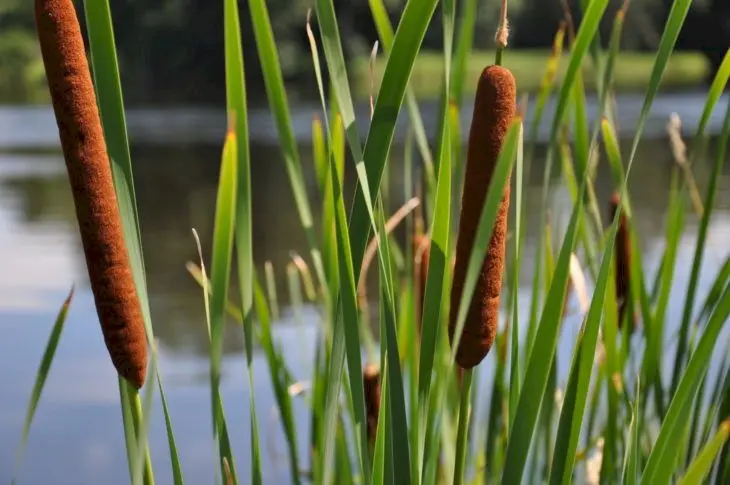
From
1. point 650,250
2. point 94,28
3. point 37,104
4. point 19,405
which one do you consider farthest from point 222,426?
point 37,104

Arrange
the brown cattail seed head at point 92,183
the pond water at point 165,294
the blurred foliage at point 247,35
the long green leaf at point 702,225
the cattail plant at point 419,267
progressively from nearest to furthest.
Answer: the brown cattail seed head at point 92,183 → the long green leaf at point 702,225 → the cattail plant at point 419,267 → the pond water at point 165,294 → the blurred foliage at point 247,35

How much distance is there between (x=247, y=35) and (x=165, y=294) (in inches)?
282

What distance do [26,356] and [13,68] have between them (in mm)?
14114

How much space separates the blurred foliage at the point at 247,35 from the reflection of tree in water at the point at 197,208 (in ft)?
8.30

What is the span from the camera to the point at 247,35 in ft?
33.8

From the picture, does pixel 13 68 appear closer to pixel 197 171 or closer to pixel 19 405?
pixel 197 171

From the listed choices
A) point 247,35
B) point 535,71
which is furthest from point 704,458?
point 535,71

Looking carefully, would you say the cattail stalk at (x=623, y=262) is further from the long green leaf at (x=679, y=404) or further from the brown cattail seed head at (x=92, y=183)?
the brown cattail seed head at (x=92, y=183)

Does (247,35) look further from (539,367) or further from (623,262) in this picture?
(539,367)

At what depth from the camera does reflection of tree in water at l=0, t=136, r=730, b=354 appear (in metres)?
3.41

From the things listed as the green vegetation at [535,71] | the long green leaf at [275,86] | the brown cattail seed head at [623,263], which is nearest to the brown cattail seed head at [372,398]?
the long green leaf at [275,86]

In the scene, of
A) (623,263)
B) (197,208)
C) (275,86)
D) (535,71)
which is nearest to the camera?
(275,86)

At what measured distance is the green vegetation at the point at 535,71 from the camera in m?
12.0

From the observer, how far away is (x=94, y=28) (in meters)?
0.36
